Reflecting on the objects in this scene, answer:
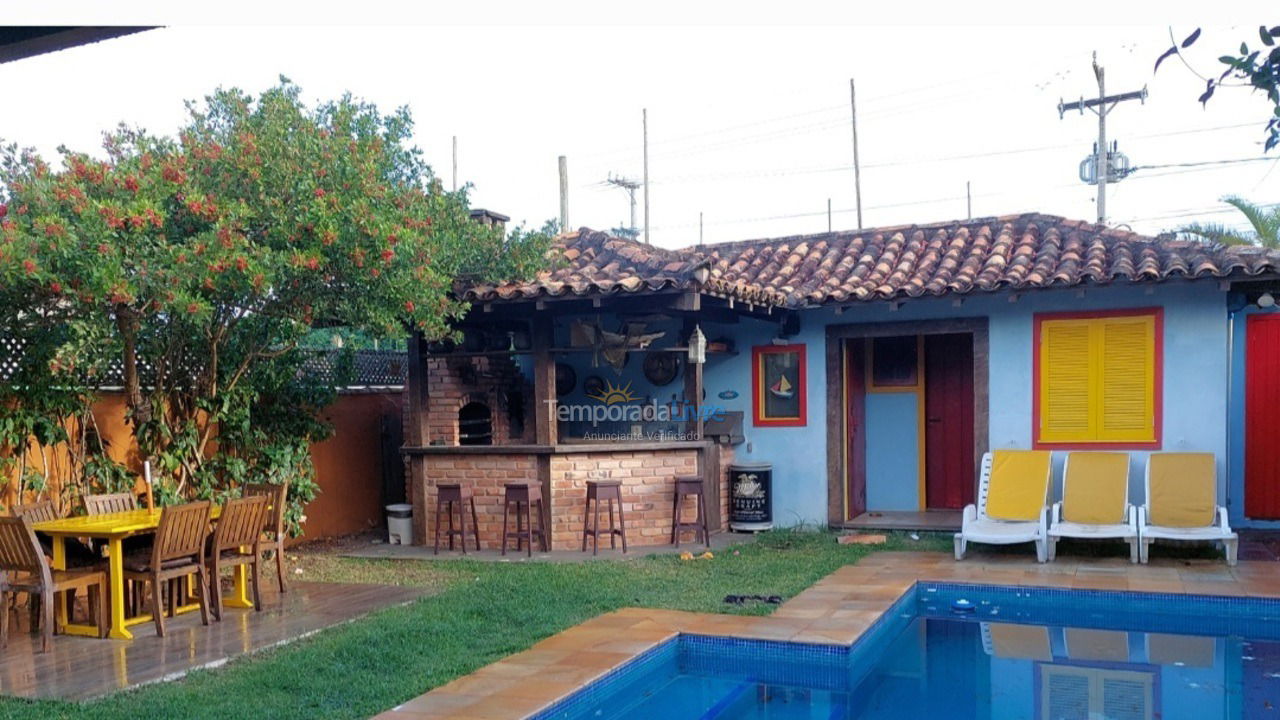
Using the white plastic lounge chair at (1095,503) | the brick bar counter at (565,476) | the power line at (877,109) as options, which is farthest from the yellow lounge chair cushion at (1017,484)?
the power line at (877,109)

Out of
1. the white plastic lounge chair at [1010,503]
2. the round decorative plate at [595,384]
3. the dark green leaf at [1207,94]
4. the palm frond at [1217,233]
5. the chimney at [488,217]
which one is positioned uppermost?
the palm frond at [1217,233]

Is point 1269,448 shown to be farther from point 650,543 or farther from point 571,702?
point 571,702

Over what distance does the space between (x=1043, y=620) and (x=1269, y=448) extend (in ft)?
15.0

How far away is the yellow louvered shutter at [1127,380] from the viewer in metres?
10.1

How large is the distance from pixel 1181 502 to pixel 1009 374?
209 cm

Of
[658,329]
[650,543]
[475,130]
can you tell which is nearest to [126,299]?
[650,543]

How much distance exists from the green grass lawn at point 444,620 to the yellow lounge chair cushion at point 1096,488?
4.25 ft

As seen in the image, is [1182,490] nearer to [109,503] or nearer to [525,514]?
[525,514]

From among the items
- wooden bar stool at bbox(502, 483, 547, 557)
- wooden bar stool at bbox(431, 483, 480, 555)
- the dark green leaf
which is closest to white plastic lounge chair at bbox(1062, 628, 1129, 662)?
wooden bar stool at bbox(502, 483, 547, 557)

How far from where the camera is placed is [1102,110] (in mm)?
21109

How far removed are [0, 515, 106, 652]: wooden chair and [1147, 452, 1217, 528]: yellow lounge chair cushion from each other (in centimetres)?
881

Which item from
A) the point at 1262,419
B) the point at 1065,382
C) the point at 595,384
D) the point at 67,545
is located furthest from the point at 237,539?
the point at 1262,419

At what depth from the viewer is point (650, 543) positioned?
1051 centimetres

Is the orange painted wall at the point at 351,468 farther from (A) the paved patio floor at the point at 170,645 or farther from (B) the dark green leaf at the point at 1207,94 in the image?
(B) the dark green leaf at the point at 1207,94
